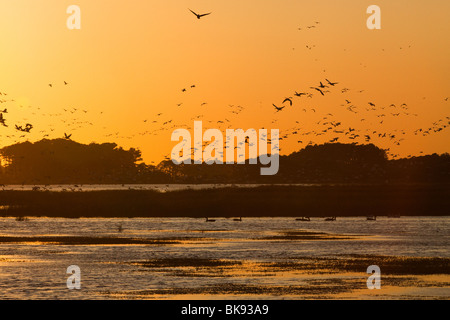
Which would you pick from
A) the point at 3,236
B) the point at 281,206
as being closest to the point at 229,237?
the point at 3,236

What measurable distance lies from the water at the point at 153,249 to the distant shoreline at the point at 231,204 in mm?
16715

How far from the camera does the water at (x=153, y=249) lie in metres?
42.6

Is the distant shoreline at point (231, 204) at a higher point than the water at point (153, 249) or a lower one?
higher

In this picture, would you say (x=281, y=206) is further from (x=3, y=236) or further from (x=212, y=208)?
(x=3, y=236)

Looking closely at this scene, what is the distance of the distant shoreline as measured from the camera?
390ft

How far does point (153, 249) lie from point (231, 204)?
66.4 m

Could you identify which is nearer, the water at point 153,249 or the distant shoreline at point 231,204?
the water at point 153,249

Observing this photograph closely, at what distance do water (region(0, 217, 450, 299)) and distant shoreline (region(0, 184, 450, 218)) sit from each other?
1671 centimetres

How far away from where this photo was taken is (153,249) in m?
61.5

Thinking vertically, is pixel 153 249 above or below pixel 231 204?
below

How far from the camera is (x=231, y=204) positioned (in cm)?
12762

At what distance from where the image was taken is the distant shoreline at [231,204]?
119 m

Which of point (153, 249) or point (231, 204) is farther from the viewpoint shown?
point (231, 204)
